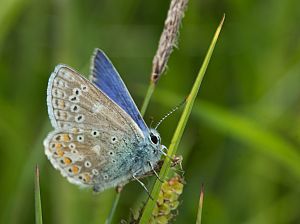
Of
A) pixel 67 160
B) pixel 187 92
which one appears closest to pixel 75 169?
pixel 67 160

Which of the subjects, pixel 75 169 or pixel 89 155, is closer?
pixel 75 169

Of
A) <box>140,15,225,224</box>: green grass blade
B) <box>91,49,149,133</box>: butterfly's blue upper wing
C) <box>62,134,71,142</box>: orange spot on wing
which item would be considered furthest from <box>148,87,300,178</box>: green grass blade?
<box>140,15,225,224</box>: green grass blade

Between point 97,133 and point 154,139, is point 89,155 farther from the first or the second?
point 154,139

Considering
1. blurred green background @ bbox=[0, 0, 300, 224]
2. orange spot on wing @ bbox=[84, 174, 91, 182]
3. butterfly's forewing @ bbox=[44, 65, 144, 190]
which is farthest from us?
blurred green background @ bbox=[0, 0, 300, 224]

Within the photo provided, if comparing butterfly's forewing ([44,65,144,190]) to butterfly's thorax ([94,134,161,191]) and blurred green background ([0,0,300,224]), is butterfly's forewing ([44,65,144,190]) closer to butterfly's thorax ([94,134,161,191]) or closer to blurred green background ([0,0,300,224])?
butterfly's thorax ([94,134,161,191])

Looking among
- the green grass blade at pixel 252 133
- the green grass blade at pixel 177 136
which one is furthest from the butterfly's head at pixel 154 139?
the green grass blade at pixel 252 133

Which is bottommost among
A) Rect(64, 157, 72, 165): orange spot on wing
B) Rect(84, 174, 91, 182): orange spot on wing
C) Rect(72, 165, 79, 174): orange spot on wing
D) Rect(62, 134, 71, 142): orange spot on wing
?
Rect(84, 174, 91, 182): orange spot on wing
